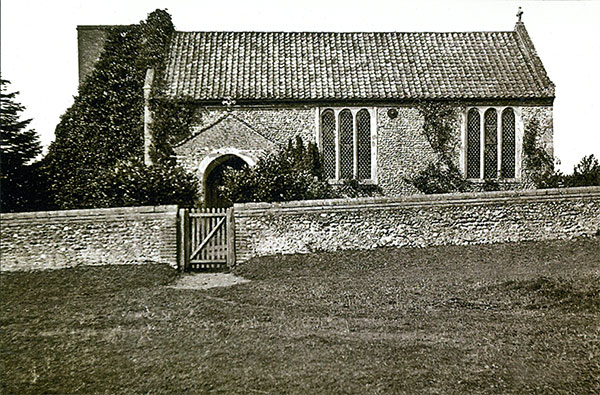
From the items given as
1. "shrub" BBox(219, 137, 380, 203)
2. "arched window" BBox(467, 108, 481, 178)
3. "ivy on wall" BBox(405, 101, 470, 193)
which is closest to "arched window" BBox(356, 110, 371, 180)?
"ivy on wall" BBox(405, 101, 470, 193)

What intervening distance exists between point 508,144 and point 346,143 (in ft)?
24.1

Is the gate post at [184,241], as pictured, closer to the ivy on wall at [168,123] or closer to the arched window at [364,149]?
the ivy on wall at [168,123]

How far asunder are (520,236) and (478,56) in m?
11.9

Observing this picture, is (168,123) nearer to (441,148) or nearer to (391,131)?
(391,131)

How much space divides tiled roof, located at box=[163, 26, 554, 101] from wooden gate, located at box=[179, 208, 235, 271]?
29.0ft

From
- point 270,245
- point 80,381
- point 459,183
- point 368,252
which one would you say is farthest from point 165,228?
point 459,183

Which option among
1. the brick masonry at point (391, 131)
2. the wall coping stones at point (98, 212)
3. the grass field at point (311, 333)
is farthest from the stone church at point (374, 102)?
the grass field at point (311, 333)

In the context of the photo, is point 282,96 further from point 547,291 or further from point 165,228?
point 547,291

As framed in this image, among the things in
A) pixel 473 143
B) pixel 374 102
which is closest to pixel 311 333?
pixel 374 102

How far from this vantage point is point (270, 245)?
1454cm

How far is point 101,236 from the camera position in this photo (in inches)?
524

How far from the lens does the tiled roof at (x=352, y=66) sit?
22.3 m

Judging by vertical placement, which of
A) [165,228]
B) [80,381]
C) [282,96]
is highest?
[282,96]

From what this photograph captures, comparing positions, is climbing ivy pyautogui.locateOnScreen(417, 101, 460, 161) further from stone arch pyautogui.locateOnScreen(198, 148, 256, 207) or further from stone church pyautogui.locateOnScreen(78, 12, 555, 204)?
stone arch pyautogui.locateOnScreen(198, 148, 256, 207)
